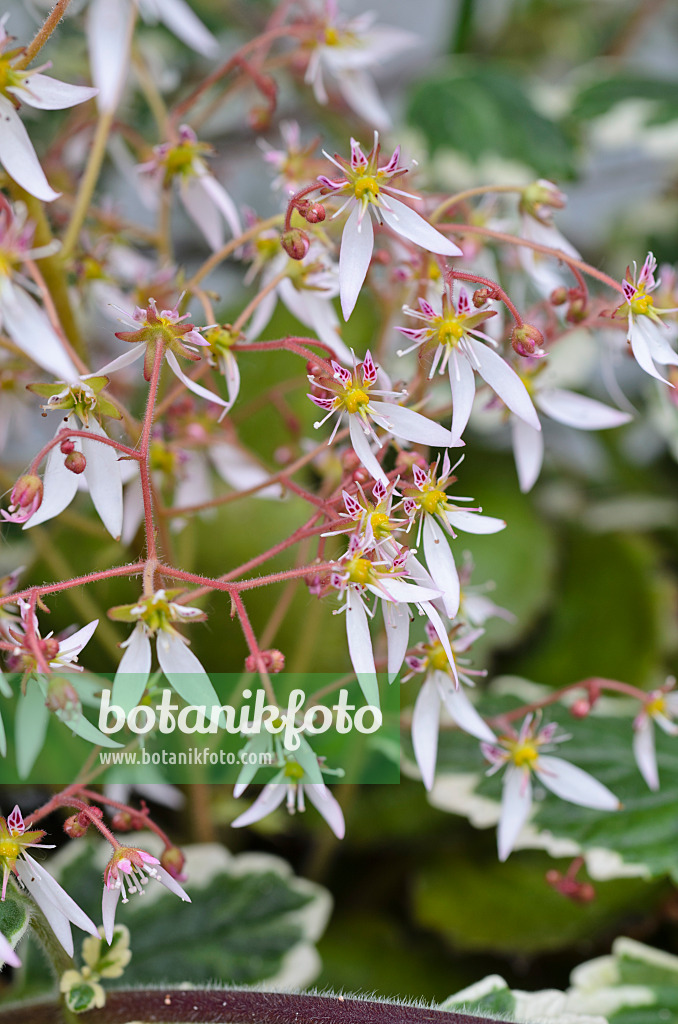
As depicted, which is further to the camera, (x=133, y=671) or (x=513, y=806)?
(x=513, y=806)

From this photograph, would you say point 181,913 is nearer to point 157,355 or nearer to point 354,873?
point 354,873

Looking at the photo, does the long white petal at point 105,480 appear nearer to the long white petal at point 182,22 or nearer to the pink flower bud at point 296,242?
the pink flower bud at point 296,242

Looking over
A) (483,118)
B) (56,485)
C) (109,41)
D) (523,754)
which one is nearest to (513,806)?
(523,754)

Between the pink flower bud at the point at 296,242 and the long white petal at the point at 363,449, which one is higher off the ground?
the pink flower bud at the point at 296,242

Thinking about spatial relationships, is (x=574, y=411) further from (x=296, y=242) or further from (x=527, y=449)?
(x=296, y=242)

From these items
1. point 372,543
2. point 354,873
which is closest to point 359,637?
point 372,543

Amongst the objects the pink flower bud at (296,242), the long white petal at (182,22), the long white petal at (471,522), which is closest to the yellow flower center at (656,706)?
the long white petal at (471,522)
